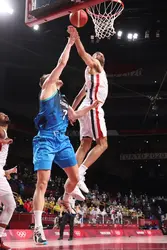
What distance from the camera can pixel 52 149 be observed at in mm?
5566

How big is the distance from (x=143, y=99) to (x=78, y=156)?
75.1 feet

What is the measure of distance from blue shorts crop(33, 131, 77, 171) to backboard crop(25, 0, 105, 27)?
2121 mm

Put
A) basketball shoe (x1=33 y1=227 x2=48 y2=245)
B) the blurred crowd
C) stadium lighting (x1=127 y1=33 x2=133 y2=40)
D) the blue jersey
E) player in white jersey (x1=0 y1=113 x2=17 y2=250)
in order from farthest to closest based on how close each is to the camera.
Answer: stadium lighting (x1=127 y1=33 x2=133 y2=40), the blurred crowd, player in white jersey (x1=0 y1=113 x2=17 y2=250), the blue jersey, basketball shoe (x1=33 y1=227 x2=48 y2=245)

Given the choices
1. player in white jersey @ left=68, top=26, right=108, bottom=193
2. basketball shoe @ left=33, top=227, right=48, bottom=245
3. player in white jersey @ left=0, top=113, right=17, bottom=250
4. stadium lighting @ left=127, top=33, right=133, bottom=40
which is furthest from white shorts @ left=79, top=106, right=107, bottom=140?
stadium lighting @ left=127, top=33, right=133, bottom=40

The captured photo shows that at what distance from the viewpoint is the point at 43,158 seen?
5.42 meters

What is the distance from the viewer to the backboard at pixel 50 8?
20.5 ft

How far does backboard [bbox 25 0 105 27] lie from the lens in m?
6.25

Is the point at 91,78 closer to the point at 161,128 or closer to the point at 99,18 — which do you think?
the point at 99,18

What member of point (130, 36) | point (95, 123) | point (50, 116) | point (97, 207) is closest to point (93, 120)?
point (95, 123)

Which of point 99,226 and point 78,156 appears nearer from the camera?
point 78,156

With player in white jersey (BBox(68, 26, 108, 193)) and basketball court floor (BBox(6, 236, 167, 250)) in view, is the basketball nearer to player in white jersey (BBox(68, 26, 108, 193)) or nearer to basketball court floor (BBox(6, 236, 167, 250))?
player in white jersey (BBox(68, 26, 108, 193))

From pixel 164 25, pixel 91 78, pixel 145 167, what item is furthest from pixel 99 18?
pixel 145 167

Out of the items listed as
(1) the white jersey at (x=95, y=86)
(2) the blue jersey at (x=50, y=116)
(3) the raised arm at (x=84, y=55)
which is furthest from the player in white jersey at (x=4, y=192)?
(3) the raised arm at (x=84, y=55)

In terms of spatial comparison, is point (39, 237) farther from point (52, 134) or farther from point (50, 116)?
point (50, 116)
